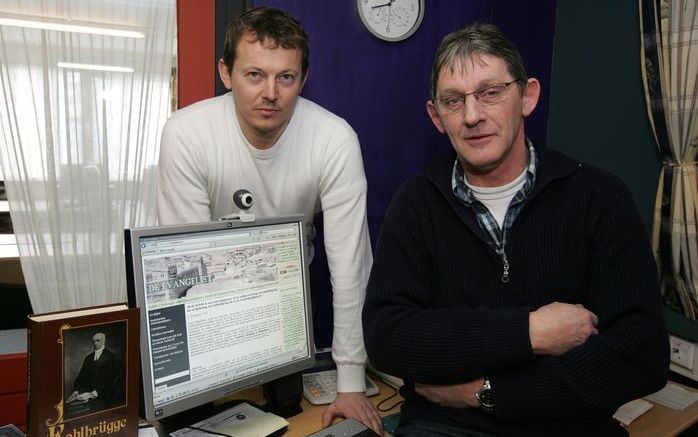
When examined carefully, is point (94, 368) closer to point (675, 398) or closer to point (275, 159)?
point (275, 159)

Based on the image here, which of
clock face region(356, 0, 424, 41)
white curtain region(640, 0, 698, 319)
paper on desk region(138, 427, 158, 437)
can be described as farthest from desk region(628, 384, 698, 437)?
clock face region(356, 0, 424, 41)

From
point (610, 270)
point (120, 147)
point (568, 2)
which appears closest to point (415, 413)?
point (610, 270)

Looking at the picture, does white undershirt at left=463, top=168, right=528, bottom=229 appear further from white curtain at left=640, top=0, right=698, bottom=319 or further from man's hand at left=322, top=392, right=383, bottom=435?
white curtain at left=640, top=0, right=698, bottom=319

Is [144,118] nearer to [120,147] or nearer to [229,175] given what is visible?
[120,147]

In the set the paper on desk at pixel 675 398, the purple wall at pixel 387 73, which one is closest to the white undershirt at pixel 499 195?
the paper on desk at pixel 675 398

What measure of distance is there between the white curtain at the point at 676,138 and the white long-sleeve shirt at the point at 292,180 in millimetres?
Answer: 1236

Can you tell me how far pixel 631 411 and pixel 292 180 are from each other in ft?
3.85

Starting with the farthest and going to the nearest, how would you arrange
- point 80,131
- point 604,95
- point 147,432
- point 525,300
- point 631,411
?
1. point 604,95
2. point 80,131
3. point 631,411
4. point 525,300
5. point 147,432

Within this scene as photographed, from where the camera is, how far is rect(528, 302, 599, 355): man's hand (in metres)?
1.19

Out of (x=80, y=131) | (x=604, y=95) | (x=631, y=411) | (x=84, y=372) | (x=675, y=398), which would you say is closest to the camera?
(x=84, y=372)

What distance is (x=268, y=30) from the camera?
1.53m

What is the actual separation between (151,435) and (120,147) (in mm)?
1452

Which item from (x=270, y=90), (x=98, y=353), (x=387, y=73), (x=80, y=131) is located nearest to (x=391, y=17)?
(x=387, y=73)

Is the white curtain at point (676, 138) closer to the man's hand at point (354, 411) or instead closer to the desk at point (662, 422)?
the desk at point (662, 422)
